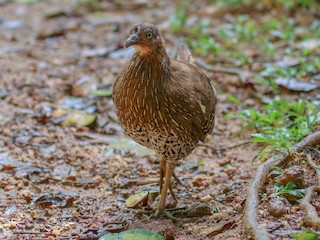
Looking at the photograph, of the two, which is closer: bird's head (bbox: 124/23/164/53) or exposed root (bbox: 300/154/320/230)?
exposed root (bbox: 300/154/320/230)

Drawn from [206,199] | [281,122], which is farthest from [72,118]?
[281,122]

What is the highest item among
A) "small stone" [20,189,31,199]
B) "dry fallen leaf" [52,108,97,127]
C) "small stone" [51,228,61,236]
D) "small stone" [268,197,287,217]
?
"dry fallen leaf" [52,108,97,127]

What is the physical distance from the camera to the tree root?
11.5 ft

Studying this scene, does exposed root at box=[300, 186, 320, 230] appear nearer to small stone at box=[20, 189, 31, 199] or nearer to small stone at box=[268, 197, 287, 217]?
small stone at box=[268, 197, 287, 217]

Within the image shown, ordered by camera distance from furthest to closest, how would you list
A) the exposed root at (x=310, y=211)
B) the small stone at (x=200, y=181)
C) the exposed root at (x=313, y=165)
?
the small stone at (x=200, y=181), the exposed root at (x=313, y=165), the exposed root at (x=310, y=211)

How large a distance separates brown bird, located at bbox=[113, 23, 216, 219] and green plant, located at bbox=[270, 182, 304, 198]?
0.73m

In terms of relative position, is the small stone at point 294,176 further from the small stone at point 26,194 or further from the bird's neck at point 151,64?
the small stone at point 26,194

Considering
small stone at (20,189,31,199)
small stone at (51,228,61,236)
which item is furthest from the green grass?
small stone at (20,189,31,199)

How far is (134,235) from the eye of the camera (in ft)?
12.6

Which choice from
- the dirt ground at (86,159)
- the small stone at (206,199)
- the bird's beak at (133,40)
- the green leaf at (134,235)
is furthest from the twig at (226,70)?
the green leaf at (134,235)

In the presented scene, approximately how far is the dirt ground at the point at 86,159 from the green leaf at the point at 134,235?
131 mm

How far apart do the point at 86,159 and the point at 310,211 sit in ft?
7.91

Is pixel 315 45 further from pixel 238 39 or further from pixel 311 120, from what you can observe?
pixel 311 120

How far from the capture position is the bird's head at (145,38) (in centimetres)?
394
